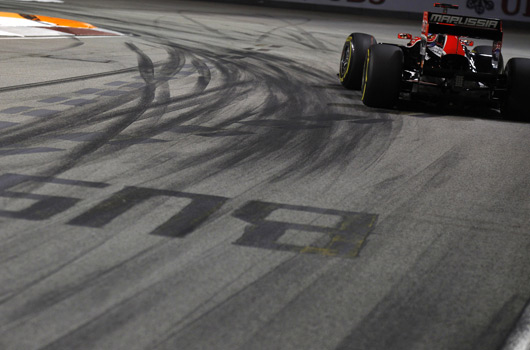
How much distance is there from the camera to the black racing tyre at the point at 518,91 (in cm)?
848

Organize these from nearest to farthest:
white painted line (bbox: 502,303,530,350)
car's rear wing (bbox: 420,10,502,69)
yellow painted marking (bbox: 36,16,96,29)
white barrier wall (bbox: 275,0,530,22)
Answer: white painted line (bbox: 502,303,530,350) < car's rear wing (bbox: 420,10,502,69) < yellow painted marking (bbox: 36,16,96,29) < white barrier wall (bbox: 275,0,530,22)

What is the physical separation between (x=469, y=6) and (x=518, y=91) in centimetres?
2009

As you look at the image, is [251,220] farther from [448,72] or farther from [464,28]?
[464,28]

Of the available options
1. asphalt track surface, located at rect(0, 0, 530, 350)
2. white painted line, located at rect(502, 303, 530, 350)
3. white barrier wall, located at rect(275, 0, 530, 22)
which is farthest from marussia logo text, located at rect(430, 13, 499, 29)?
white barrier wall, located at rect(275, 0, 530, 22)

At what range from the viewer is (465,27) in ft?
28.8

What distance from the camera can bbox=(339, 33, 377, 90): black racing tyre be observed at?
32.1 feet

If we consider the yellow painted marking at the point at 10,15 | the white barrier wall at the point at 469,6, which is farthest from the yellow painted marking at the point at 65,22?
the white barrier wall at the point at 469,6

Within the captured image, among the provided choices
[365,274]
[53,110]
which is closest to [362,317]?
[365,274]

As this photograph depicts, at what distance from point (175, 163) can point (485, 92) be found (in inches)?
175

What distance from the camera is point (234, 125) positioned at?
7199mm

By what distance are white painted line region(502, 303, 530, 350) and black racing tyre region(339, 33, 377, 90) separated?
675cm

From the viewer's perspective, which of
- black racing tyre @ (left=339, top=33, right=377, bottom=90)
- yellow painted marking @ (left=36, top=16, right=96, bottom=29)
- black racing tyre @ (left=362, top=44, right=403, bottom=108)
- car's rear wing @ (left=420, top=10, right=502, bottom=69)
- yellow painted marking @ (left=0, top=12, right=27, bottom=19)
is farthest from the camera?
yellow painted marking @ (left=0, top=12, right=27, bottom=19)

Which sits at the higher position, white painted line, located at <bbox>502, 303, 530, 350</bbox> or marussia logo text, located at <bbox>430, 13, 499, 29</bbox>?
marussia logo text, located at <bbox>430, 13, 499, 29</bbox>

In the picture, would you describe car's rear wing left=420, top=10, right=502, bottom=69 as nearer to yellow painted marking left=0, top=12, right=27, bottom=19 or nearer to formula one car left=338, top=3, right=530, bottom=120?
formula one car left=338, top=3, right=530, bottom=120
